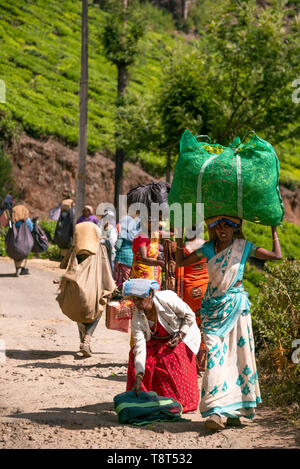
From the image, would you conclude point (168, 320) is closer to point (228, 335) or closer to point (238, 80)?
point (228, 335)

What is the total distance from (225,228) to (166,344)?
119 cm

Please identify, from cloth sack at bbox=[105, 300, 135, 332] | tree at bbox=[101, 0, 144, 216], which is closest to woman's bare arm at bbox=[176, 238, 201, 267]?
cloth sack at bbox=[105, 300, 135, 332]

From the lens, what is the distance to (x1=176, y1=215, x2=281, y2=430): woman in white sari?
213 inches

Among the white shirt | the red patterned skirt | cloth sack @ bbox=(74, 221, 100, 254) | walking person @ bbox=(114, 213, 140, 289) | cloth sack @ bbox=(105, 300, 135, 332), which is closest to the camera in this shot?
the white shirt

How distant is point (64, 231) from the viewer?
663 inches

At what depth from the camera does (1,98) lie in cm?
3028

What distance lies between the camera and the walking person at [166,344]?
6.00 metres

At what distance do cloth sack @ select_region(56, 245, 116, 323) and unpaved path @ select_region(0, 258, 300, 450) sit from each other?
57cm

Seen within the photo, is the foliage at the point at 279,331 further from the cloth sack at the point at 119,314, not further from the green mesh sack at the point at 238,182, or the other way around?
the green mesh sack at the point at 238,182

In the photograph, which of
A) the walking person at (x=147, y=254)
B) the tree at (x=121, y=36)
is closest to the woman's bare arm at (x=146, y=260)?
the walking person at (x=147, y=254)

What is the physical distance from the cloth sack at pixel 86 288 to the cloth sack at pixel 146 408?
305cm

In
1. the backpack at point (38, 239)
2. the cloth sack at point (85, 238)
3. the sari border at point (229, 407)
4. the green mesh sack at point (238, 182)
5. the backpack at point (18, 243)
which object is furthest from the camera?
the backpack at point (38, 239)

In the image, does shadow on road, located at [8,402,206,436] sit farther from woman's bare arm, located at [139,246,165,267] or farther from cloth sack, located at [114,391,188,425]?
woman's bare arm, located at [139,246,165,267]
